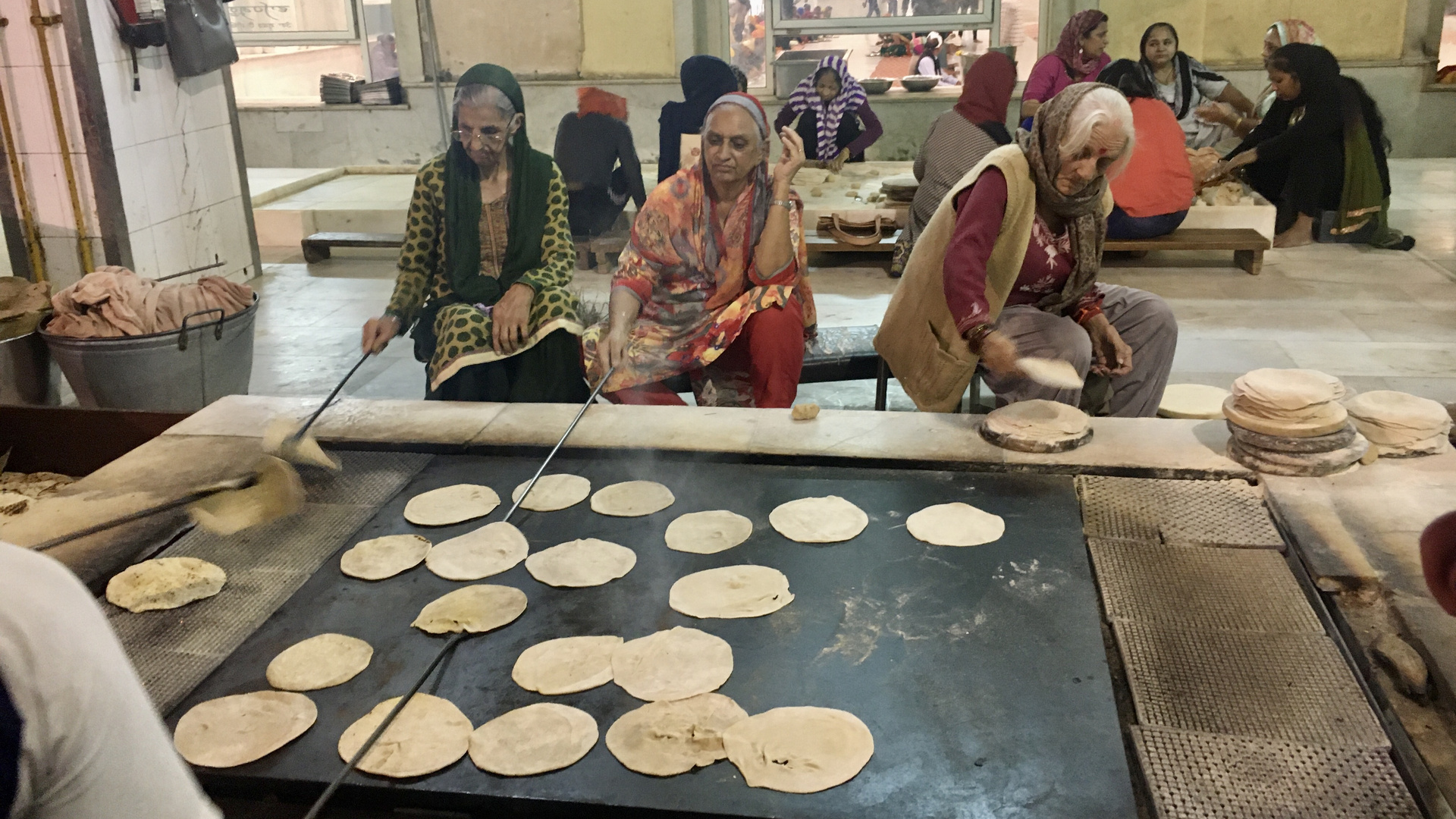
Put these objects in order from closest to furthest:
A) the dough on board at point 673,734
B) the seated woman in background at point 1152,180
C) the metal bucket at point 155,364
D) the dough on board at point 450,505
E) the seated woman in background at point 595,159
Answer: the dough on board at point 673,734
the dough on board at point 450,505
the metal bucket at point 155,364
the seated woman in background at point 1152,180
the seated woman in background at point 595,159

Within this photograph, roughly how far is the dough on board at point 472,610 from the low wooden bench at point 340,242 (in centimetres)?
529

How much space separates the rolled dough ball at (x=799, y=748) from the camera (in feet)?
5.22

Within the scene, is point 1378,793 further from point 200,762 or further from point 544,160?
point 544,160

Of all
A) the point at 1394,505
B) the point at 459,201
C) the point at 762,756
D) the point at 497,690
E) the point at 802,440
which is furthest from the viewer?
the point at 459,201

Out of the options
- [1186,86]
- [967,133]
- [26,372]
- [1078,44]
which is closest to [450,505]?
[26,372]

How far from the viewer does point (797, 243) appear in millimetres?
3475

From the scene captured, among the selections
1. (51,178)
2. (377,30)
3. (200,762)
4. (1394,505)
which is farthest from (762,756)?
(377,30)

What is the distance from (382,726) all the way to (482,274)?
2.13 meters

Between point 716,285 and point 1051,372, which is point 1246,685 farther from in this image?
point 716,285

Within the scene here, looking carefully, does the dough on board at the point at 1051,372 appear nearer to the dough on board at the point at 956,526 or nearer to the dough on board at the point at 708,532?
the dough on board at the point at 956,526

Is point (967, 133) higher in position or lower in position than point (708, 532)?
higher

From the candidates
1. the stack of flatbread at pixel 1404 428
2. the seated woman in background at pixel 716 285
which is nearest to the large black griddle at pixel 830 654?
the stack of flatbread at pixel 1404 428

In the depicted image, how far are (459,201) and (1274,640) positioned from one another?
2662 millimetres

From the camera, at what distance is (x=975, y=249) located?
306cm
